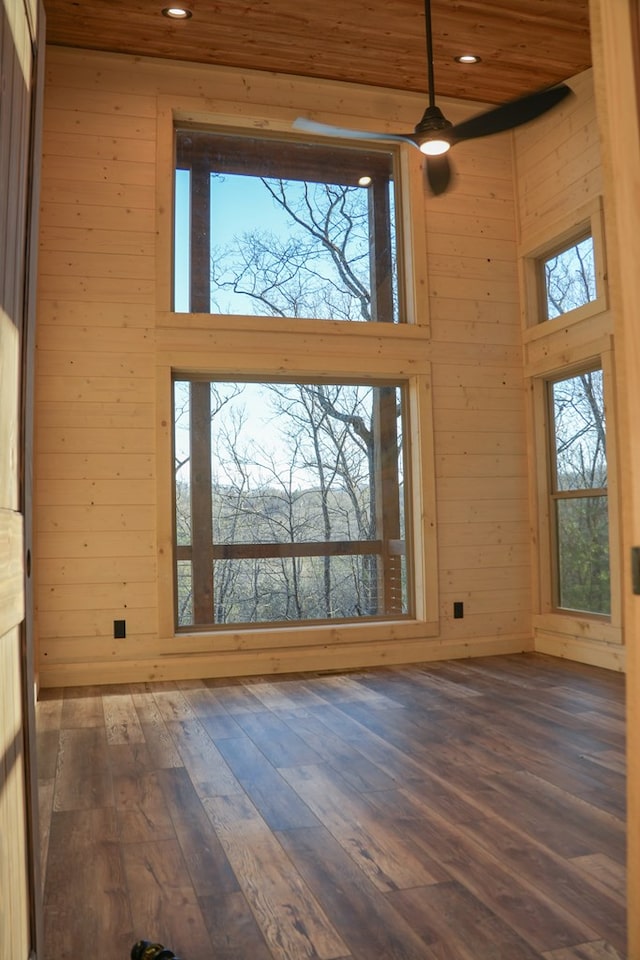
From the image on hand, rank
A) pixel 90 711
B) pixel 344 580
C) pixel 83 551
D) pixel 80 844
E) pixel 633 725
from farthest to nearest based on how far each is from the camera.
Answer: pixel 344 580, pixel 83 551, pixel 90 711, pixel 80 844, pixel 633 725

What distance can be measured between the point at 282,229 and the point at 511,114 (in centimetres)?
262

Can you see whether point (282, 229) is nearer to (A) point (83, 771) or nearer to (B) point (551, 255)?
(B) point (551, 255)

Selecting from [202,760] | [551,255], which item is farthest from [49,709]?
[551,255]

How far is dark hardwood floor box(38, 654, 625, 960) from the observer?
6.53 feet

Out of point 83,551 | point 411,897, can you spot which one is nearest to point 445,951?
point 411,897

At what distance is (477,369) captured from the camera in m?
6.02

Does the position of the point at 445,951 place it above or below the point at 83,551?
below

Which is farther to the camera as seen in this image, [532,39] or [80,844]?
[532,39]

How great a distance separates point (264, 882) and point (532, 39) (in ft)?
16.9

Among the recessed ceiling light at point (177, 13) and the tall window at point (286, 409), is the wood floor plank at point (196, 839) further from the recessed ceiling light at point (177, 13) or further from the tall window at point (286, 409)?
the recessed ceiling light at point (177, 13)

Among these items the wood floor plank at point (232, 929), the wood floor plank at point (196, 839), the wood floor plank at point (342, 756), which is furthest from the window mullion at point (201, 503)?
the wood floor plank at point (232, 929)

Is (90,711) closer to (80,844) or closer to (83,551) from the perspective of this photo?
(83,551)

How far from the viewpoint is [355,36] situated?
5168mm

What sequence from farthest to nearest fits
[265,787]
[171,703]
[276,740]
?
[171,703]
[276,740]
[265,787]
